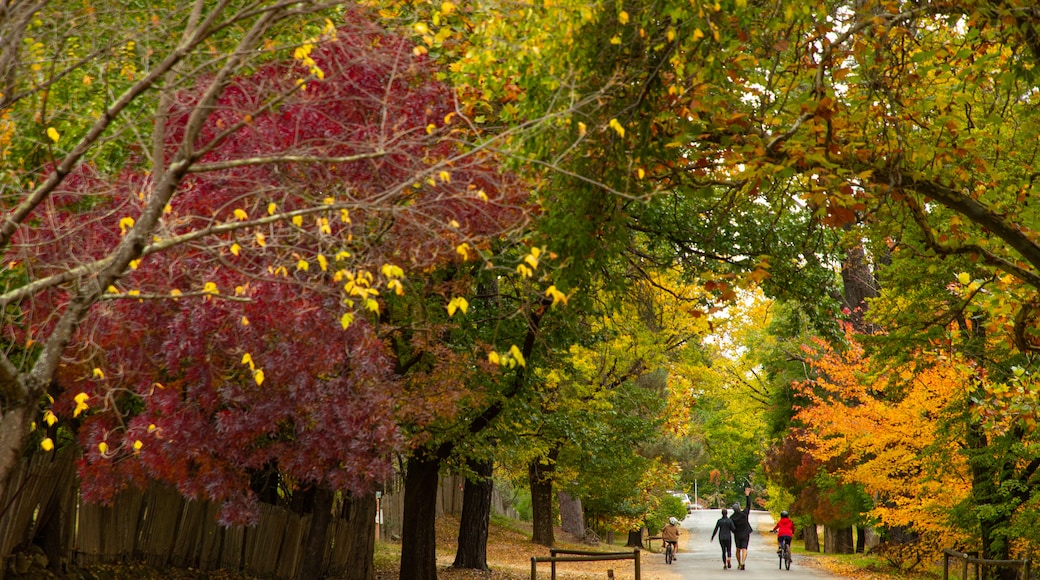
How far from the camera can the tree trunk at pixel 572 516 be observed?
1570 inches

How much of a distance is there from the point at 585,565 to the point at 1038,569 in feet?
45.1

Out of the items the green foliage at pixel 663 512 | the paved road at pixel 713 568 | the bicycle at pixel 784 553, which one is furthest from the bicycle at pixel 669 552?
the green foliage at pixel 663 512

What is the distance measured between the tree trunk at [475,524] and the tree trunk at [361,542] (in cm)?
388

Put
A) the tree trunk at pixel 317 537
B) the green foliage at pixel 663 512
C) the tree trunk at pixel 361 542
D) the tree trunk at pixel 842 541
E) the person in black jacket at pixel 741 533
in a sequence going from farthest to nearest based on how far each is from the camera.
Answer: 1. the green foliage at pixel 663 512
2. the tree trunk at pixel 842 541
3. the person in black jacket at pixel 741 533
4. the tree trunk at pixel 361 542
5. the tree trunk at pixel 317 537

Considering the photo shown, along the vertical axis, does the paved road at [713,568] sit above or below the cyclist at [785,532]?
below

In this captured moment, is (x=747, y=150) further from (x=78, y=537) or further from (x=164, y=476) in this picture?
(x=78, y=537)

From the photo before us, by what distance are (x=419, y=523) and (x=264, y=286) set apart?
9.95 m

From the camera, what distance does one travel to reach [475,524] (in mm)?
23312

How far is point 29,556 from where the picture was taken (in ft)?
36.7

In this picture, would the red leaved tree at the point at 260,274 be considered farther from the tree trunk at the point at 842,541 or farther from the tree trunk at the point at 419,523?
the tree trunk at the point at 842,541

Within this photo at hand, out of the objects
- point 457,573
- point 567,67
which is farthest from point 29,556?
point 457,573

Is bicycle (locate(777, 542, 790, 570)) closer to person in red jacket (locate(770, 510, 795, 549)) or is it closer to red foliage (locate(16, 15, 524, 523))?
person in red jacket (locate(770, 510, 795, 549))

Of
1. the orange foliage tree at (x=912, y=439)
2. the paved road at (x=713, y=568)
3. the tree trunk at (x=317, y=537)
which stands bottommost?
the paved road at (x=713, y=568)

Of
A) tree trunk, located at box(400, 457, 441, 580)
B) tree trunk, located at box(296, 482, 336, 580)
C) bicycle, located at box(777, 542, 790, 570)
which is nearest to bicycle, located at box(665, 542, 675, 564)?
bicycle, located at box(777, 542, 790, 570)
